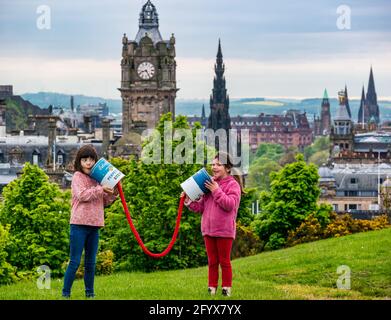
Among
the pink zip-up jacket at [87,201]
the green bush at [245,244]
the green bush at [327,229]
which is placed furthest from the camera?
the green bush at [245,244]

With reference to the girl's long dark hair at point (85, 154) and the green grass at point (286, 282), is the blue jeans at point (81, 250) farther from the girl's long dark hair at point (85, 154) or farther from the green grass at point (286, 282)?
the girl's long dark hair at point (85, 154)

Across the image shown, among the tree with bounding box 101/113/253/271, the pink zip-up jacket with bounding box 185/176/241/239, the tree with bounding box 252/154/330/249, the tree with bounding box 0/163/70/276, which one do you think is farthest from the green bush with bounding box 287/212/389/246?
the pink zip-up jacket with bounding box 185/176/241/239

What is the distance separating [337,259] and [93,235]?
8.50 metres

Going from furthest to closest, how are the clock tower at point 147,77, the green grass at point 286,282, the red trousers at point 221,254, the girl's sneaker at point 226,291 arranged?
the clock tower at point 147,77, the green grass at point 286,282, the girl's sneaker at point 226,291, the red trousers at point 221,254

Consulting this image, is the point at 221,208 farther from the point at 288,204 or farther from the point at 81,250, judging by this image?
the point at 288,204

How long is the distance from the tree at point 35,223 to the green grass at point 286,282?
717 inches

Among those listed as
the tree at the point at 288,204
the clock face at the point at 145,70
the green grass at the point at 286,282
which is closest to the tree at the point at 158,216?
the tree at the point at 288,204

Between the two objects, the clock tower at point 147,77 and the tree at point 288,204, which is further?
the clock tower at point 147,77

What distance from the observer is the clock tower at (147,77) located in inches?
6043

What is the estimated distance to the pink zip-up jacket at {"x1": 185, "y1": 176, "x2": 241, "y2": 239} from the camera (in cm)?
2297

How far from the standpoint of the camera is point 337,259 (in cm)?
3012

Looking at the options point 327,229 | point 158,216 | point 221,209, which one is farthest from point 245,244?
point 221,209
